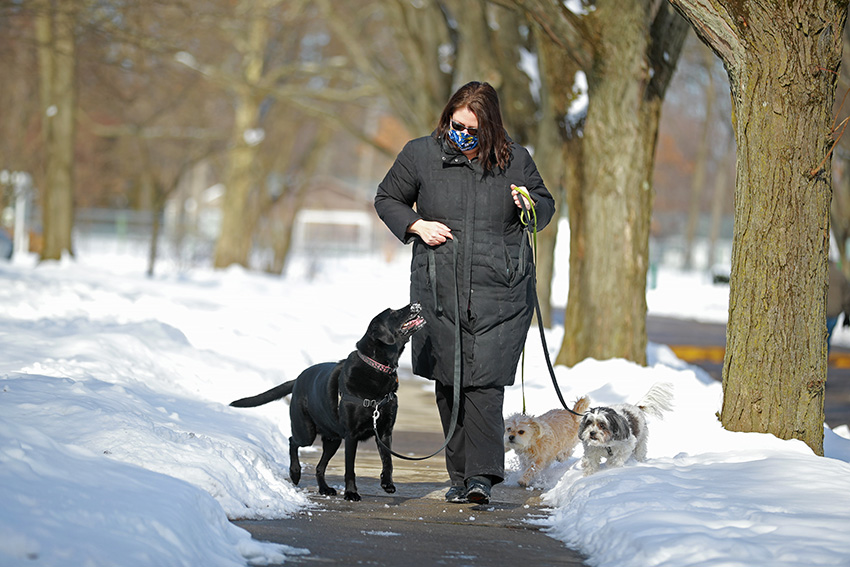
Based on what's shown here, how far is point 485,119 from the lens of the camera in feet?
17.2

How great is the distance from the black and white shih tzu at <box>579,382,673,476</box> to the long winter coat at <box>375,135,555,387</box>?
0.70 meters

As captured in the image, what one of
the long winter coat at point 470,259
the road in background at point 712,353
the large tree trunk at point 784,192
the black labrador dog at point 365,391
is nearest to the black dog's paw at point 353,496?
the black labrador dog at point 365,391

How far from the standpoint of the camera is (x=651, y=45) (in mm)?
9609

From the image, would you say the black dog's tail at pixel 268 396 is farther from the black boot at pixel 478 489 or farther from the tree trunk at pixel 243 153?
the tree trunk at pixel 243 153

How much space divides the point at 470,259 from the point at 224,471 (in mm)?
1723

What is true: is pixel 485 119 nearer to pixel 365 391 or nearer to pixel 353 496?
pixel 365 391

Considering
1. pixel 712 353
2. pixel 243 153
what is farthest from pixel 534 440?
pixel 243 153

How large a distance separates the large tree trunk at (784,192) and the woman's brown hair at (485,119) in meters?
1.62

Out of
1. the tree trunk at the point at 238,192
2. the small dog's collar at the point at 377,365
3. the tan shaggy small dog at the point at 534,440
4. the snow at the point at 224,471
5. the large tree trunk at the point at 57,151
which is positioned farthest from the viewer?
the tree trunk at the point at 238,192

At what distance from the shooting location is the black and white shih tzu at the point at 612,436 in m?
5.74

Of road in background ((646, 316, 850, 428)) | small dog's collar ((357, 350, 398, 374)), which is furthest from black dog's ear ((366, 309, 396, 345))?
road in background ((646, 316, 850, 428))

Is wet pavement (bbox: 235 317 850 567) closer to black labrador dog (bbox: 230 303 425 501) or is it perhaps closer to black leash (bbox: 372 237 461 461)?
black labrador dog (bbox: 230 303 425 501)

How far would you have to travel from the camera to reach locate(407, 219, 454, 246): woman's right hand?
5.24 meters

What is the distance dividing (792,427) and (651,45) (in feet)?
16.0
